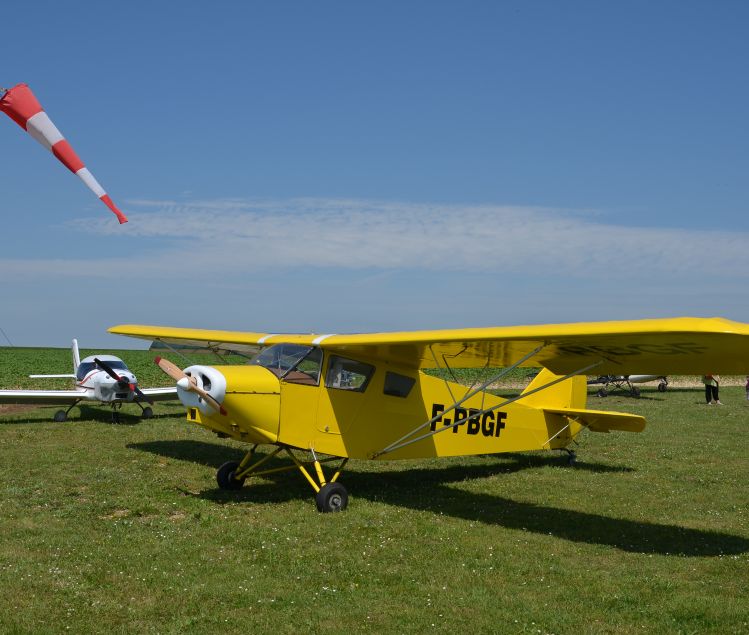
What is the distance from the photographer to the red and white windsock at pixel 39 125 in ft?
28.8

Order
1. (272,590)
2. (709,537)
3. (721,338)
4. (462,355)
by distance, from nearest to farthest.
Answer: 1. (272,590)
2. (721,338)
3. (709,537)
4. (462,355)

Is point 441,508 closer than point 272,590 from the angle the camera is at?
No

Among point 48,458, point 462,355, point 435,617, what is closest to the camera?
point 435,617

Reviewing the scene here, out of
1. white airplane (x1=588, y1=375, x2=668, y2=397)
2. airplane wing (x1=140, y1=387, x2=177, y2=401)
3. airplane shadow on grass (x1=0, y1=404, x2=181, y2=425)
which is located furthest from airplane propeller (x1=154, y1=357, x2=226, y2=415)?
white airplane (x1=588, y1=375, x2=668, y2=397)

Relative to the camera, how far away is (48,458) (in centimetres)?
1330

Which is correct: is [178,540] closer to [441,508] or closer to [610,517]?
[441,508]

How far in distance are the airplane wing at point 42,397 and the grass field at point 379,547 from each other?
563cm

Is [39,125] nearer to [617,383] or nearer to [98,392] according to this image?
[98,392]

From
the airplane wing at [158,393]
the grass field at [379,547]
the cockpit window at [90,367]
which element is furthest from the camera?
the airplane wing at [158,393]

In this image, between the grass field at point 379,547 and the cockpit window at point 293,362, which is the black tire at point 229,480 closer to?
the grass field at point 379,547

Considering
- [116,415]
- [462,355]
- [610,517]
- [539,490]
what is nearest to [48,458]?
[116,415]

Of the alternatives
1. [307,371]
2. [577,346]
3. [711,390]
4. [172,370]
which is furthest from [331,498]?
[711,390]

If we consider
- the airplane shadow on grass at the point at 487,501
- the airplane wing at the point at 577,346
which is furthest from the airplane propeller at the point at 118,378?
the airplane wing at the point at 577,346

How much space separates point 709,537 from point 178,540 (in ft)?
20.4
